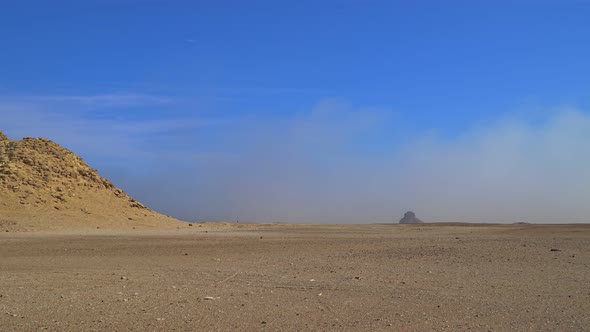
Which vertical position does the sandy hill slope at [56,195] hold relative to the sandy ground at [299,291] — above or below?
above

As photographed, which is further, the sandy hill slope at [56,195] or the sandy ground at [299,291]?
the sandy hill slope at [56,195]

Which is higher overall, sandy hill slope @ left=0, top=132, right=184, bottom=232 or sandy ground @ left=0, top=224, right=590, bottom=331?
sandy hill slope @ left=0, top=132, right=184, bottom=232

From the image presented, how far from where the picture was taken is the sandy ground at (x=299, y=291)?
31.0 feet

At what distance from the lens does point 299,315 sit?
32.9 feet

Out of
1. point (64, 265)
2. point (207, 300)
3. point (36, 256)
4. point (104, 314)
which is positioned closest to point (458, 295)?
point (207, 300)

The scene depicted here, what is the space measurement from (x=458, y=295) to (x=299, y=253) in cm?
1099

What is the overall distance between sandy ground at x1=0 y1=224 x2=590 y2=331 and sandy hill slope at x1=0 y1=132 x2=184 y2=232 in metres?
19.3

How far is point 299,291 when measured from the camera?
12.6 metres

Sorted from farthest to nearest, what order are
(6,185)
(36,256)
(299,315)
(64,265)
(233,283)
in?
(6,185)
(36,256)
(64,265)
(233,283)
(299,315)

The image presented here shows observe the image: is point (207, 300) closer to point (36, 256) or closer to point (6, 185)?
point (36, 256)

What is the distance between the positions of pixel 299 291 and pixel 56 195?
37.3 meters

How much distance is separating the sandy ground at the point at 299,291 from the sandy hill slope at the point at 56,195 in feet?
63.3

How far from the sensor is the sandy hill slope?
4072 centimetres

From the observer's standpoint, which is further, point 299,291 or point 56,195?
point 56,195
